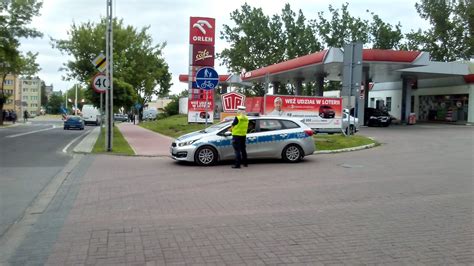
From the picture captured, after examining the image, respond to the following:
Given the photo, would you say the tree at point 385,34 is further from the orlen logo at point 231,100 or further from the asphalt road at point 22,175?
the asphalt road at point 22,175

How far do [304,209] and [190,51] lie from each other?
2277 cm

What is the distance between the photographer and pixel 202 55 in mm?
29234

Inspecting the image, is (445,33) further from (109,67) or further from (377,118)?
(109,67)

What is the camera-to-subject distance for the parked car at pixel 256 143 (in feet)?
43.8

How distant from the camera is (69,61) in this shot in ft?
109

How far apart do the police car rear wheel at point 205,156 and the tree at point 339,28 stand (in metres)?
56.7

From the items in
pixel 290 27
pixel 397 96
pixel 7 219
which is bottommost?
pixel 7 219

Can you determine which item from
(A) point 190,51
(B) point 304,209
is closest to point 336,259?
(B) point 304,209

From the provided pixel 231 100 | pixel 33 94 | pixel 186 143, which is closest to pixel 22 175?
pixel 186 143

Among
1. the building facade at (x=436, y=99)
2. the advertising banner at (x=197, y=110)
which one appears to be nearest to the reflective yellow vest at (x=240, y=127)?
the advertising banner at (x=197, y=110)

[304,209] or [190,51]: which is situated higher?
[190,51]

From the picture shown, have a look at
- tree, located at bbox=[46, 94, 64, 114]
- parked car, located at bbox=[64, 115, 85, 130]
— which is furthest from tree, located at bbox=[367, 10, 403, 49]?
tree, located at bbox=[46, 94, 64, 114]

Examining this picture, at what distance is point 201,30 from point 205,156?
56.5 ft

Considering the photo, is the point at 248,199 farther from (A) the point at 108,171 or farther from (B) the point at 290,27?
(B) the point at 290,27
